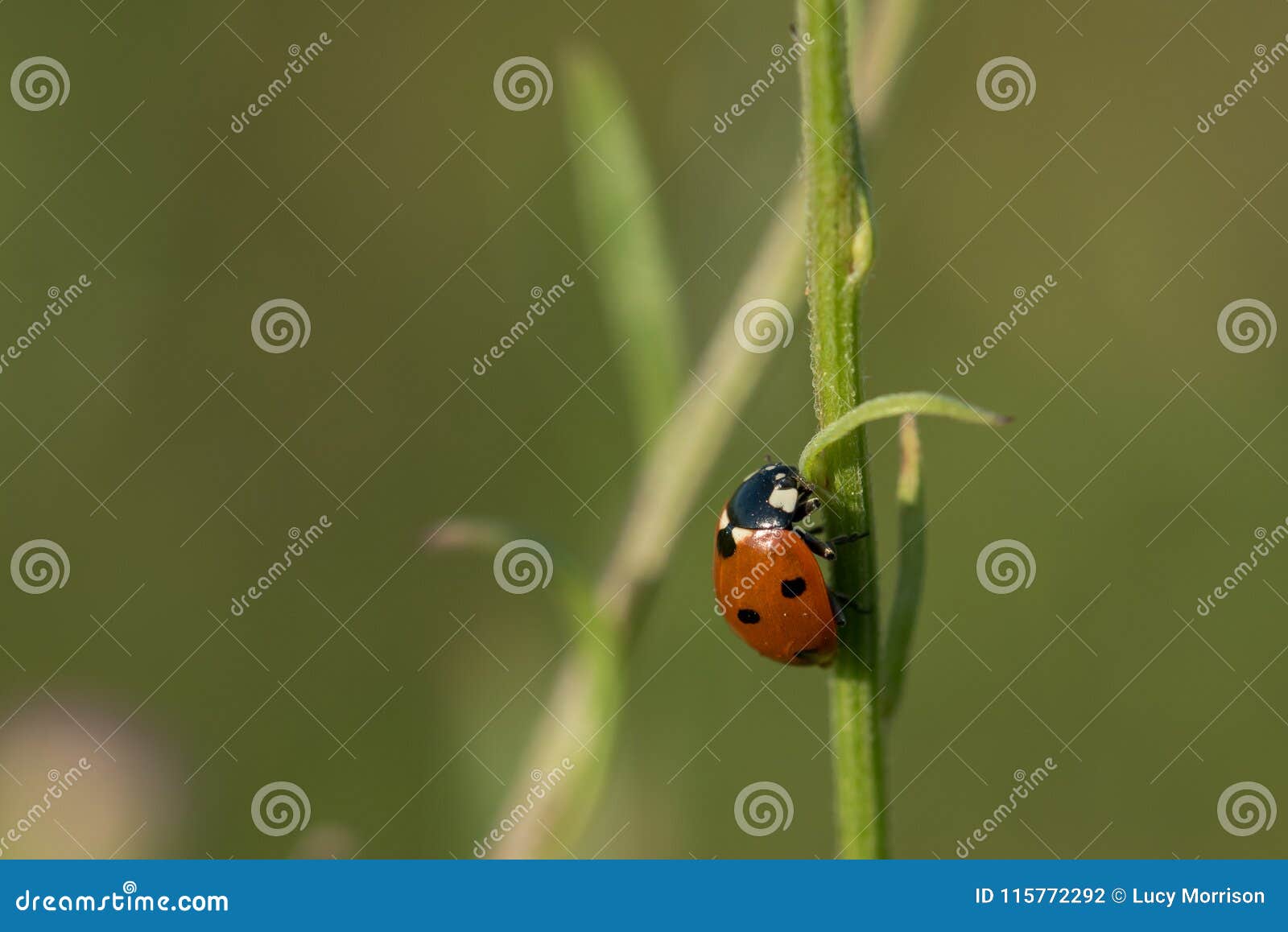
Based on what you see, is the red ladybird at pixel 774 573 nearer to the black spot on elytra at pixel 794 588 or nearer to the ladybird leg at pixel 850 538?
the black spot on elytra at pixel 794 588

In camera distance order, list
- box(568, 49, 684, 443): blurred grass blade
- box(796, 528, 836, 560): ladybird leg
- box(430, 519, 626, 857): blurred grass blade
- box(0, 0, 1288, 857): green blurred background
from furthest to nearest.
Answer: box(0, 0, 1288, 857): green blurred background
box(796, 528, 836, 560): ladybird leg
box(568, 49, 684, 443): blurred grass blade
box(430, 519, 626, 857): blurred grass blade

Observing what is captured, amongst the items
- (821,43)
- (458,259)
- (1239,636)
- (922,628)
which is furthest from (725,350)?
(1239,636)

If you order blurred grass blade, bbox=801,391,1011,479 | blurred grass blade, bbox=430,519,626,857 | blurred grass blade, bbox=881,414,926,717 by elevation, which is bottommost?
blurred grass blade, bbox=430,519,626,857

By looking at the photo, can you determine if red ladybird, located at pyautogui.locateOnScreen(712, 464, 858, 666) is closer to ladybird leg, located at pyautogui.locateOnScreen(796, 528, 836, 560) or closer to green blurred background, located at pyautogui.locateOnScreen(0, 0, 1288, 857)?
ladybird leg, located at pyautogui.locateOnScreen(796, 528, 836, 560)

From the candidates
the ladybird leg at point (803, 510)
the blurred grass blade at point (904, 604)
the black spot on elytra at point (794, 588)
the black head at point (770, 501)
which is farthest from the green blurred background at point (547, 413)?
the blurred grass blade at point (904, 604)

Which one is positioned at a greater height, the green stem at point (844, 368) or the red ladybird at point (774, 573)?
the green stem at point (844, 368)

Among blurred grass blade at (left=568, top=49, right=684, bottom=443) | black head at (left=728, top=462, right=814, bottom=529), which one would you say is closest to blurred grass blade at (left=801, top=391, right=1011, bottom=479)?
blurred grass blade at (left=568, top=49, right=684, bottom=443)

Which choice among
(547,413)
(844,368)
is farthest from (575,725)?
(547,413)

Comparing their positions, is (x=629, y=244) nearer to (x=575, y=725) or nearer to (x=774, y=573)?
(x=774, y=573)
